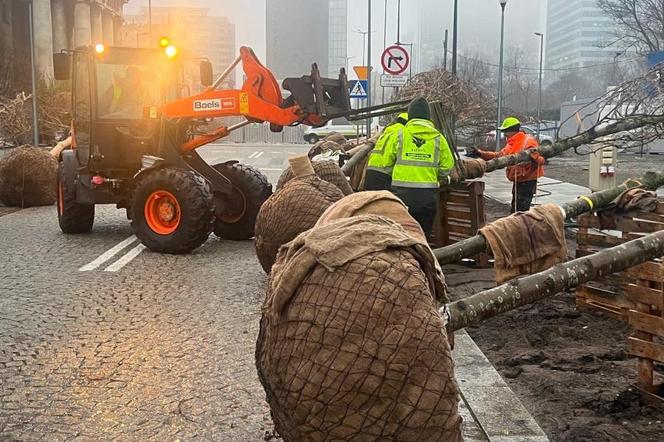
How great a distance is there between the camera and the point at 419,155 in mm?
7879

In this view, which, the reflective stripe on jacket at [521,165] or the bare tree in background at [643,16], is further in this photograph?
the bare tree in background at [643,16]

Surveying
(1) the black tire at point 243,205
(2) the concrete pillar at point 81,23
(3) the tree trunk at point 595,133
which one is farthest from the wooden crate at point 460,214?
(2) the concrete pillar at point 81,23

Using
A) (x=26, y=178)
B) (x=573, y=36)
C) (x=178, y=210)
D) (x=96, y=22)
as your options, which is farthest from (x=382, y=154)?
(x=573, y=36)

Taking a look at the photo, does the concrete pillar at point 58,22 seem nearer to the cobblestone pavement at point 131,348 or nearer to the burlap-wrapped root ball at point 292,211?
the cobblestone pavement at point 131,348

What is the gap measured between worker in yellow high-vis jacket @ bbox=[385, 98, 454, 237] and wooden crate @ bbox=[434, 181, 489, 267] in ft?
5.89

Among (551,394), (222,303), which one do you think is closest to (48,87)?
(222,303)

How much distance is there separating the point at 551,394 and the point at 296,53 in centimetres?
7044

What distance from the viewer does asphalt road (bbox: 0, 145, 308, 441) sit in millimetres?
4609

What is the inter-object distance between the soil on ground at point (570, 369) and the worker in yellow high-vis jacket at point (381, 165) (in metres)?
1.45

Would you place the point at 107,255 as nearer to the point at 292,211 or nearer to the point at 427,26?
the point at 292,211

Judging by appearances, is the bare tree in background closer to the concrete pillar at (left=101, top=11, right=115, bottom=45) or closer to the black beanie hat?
the concrete pillar at (left=101, top=11, right=115, bottom=45)

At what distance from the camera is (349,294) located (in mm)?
2693

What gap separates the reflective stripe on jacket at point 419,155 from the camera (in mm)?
7836

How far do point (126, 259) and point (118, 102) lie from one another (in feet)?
10.00
